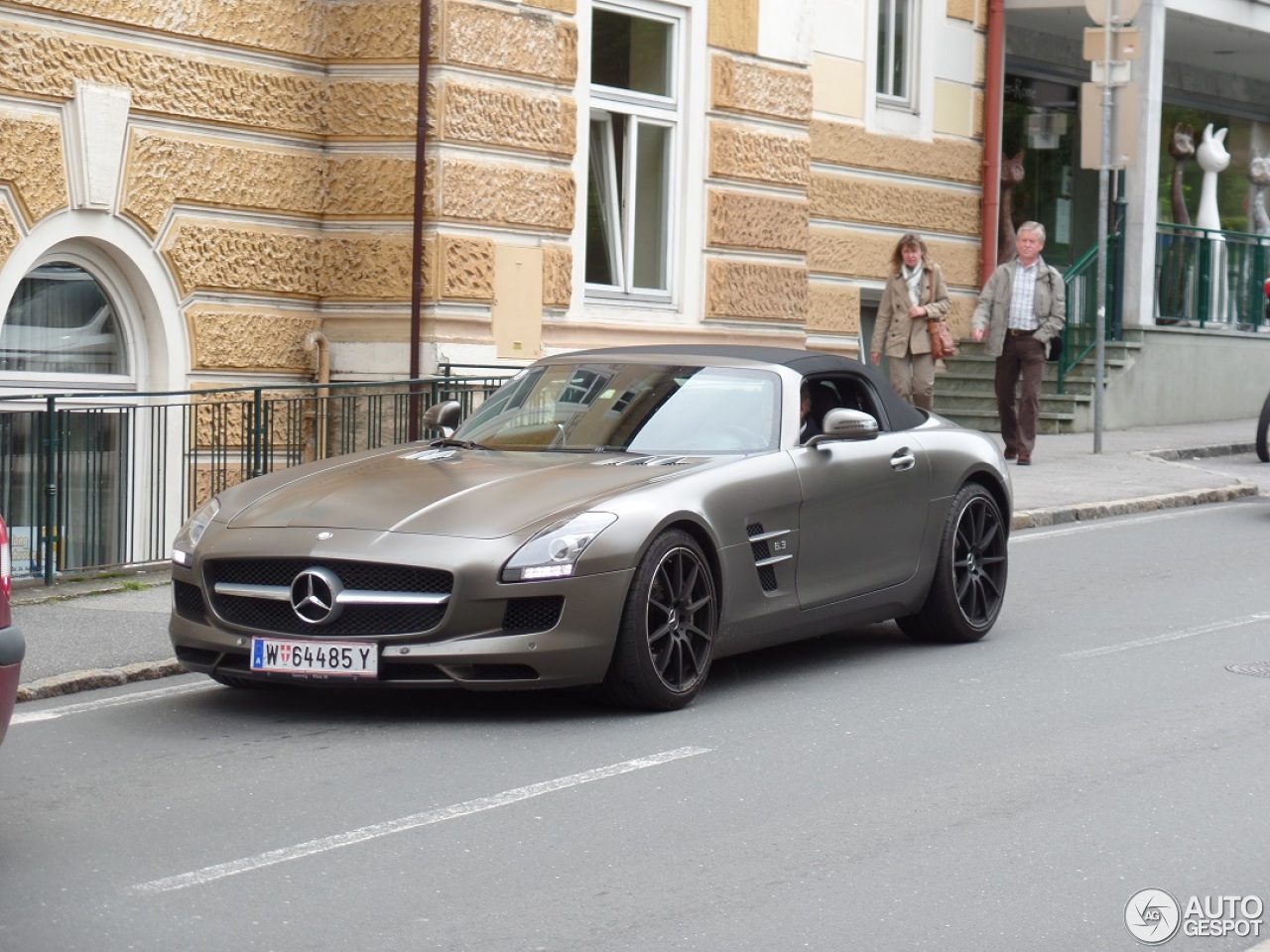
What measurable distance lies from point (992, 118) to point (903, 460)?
1296 centimetres

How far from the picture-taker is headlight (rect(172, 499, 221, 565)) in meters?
7.86

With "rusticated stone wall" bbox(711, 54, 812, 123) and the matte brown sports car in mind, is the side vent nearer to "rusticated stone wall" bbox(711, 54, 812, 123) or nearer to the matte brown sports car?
the matte brown sports car

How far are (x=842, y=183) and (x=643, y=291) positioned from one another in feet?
13.5

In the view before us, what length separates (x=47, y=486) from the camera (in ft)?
37.6

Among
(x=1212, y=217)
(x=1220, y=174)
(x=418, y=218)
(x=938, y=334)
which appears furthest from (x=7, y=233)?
(x=1220, y=174)

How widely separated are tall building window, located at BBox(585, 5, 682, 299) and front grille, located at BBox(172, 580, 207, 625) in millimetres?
8224

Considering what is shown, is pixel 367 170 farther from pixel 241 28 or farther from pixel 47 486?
pixel 47 486

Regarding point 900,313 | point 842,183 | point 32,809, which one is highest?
point 842,183

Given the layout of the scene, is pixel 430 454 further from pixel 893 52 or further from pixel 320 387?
pixel 893 52

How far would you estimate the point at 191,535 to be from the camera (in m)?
7.99

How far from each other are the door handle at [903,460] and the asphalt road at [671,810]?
865 millimetres

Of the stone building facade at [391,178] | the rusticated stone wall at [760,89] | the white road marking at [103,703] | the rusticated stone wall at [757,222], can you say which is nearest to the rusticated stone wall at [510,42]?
the stone building facade at [391,178]

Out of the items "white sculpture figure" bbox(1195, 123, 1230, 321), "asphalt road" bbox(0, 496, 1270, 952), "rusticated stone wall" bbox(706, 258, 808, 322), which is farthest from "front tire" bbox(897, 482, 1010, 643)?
"white sculpture figure" bbox(1195, 123, 1230, 321)

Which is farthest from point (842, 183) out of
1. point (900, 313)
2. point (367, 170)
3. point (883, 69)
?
point (367, 170)
